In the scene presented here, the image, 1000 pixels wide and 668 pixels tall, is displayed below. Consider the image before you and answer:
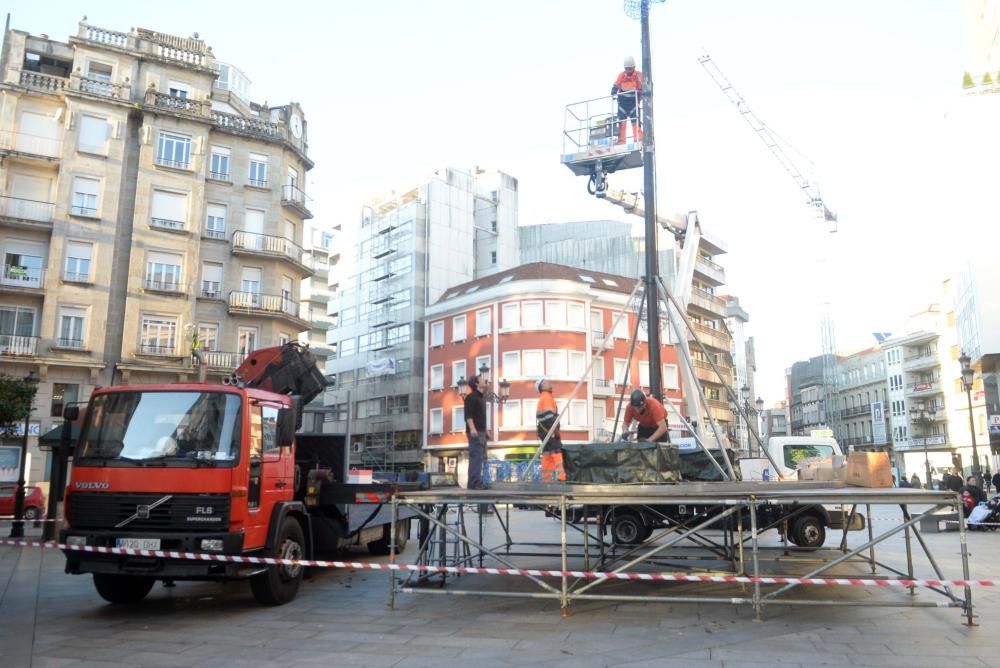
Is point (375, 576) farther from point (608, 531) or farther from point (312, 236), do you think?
point (312, 236)

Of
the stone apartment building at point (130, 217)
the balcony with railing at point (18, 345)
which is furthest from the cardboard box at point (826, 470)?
the balcony with railing at point (18, 345)

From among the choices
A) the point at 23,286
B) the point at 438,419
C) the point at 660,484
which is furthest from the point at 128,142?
the point at 660,484

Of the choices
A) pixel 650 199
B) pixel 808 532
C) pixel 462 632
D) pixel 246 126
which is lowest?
pixel 462 632

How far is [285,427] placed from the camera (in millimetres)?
9438

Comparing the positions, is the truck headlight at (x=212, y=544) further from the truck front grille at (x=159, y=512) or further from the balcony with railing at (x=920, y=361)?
the balcony with railing at (x=920, y=361)

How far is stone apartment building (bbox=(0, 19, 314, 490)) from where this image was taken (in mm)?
31844

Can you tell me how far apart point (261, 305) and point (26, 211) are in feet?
33.4

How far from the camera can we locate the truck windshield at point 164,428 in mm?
8625

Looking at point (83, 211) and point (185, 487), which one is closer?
point (185, 487)

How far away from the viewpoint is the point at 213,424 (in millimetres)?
8797

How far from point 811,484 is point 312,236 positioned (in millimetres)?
75577

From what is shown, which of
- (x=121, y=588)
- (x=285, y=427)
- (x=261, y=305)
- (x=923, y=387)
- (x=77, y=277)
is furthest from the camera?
(x=923, y=387)

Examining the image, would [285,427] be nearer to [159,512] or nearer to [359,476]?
[159,512]

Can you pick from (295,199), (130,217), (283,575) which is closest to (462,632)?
(283,575)
